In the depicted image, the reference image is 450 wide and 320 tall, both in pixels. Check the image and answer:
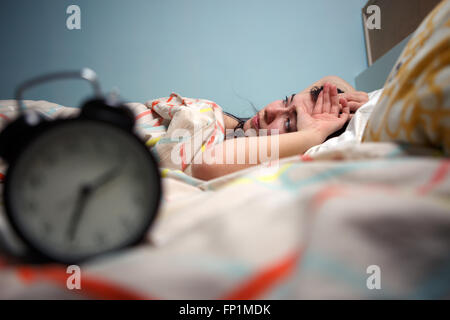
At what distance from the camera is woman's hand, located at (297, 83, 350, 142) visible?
0.93 meters

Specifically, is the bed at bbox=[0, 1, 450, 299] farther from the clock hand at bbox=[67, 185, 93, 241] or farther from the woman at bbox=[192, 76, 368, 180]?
the woman at bbox=[192, 76, 368, 180]

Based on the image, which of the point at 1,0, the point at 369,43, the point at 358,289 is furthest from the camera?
the point at 369,43

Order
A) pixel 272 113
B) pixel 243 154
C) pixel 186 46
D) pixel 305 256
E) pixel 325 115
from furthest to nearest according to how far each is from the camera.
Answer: pixel 186 46, pixel 272 113, pixel 325 115, pixel 243 154, pixel 305 256

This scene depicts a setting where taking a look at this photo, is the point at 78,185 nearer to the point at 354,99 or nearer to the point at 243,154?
→ the point at 243,154

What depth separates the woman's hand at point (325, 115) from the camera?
927 millimetres

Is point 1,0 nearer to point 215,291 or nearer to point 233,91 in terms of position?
point 233,91

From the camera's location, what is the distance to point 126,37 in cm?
163

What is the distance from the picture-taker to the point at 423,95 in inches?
11.0

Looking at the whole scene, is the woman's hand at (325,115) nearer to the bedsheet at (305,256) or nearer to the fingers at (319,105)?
the fingers at (319,105)

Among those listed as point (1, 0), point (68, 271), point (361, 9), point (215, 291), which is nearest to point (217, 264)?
point (215, 291)

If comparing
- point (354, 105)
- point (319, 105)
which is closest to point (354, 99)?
point (354, 105)

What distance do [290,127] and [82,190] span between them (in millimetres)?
977

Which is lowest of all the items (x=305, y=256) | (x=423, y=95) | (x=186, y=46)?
(x=305, y=256)

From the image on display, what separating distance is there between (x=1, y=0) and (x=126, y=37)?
89 cm
